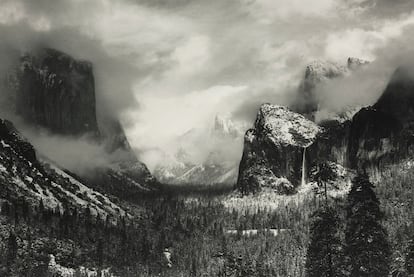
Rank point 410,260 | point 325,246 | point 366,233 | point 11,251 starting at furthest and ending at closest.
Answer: point 11,251, point 410,260, point 325,246, point 366,233

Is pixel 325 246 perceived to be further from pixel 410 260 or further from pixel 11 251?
pixel 11 251

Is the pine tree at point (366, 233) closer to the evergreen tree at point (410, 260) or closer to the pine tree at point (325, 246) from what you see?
the pine tree at point (325, 246)

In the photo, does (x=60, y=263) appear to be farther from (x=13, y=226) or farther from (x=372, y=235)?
(x=372, y=235)

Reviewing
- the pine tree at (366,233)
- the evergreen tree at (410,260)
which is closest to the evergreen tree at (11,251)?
the evergreen tree at (410,260)

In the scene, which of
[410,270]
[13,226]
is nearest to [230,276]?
[410,270]

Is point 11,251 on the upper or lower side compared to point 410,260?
lower

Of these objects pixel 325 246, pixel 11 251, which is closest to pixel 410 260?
pixel 325 246

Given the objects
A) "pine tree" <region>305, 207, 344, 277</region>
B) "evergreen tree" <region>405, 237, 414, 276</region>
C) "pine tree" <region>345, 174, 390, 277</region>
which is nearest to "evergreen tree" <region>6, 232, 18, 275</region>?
"pine tree" <region>305, 207, 344, 277</region>
